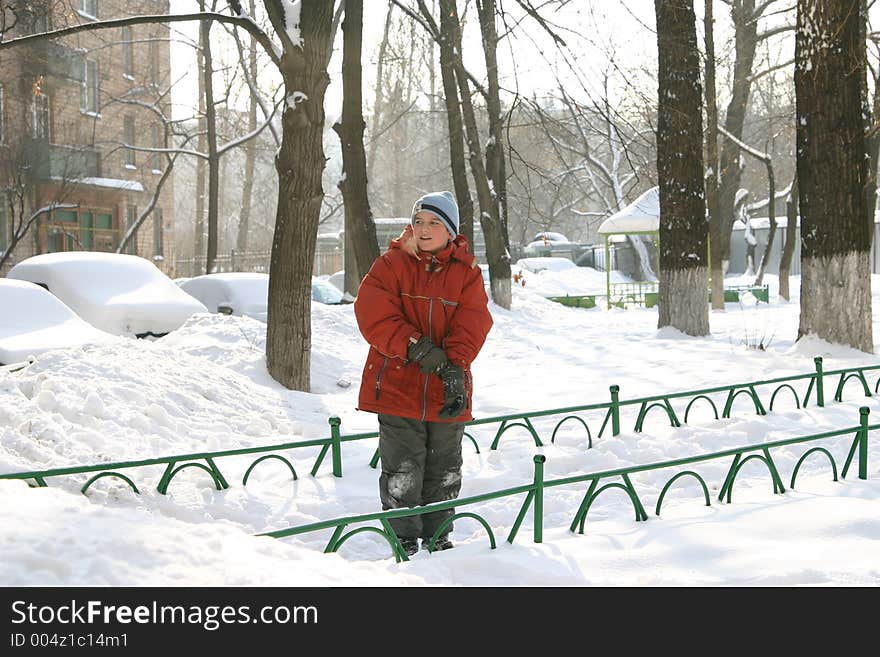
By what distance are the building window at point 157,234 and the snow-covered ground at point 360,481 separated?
23.1 m

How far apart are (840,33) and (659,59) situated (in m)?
2.89

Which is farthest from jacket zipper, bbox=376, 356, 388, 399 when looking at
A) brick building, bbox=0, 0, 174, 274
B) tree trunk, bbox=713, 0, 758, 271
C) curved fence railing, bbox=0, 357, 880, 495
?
brick building, bbox=0, 0, 174, 274

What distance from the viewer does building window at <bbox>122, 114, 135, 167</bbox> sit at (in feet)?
107

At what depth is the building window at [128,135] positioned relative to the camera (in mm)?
32469

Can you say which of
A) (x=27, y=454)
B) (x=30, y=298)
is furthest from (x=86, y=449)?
(x=30, y=298)

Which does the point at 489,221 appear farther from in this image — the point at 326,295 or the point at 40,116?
the point at 40,116

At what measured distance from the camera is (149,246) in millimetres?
33594

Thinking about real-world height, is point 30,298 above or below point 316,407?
above

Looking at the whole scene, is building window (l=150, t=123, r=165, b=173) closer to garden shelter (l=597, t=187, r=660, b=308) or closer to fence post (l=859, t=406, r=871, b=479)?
garden shelter (l=597, t=187, r=660, b=308)

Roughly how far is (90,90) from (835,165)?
26252 millimetres

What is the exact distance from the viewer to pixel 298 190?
8.98 metres
